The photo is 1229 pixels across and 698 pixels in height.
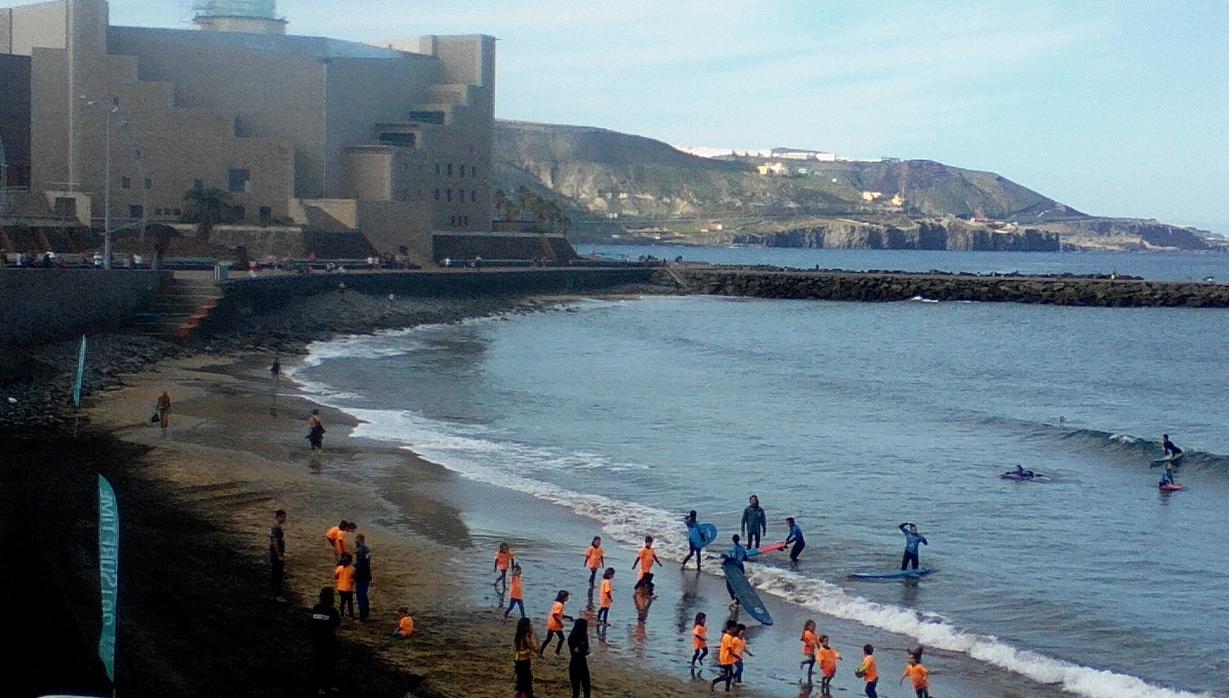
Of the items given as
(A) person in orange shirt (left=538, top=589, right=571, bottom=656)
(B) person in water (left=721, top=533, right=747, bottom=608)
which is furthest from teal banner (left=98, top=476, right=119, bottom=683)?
(B) person in water (left=721, top=533, right=747, bottom=608)

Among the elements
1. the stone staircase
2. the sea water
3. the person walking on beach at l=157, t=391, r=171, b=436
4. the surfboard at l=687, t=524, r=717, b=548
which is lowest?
the sea water

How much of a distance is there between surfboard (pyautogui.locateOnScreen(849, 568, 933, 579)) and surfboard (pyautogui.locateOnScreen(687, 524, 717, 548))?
2423 mm

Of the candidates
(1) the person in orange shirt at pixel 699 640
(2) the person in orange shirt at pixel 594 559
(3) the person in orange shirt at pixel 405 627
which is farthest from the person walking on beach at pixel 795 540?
(3) the person in orange shirt at pixel 405 627

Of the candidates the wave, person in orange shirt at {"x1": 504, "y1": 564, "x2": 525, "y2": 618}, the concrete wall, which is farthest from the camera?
the concrete wall

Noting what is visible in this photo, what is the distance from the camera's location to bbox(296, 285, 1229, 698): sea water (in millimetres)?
21172

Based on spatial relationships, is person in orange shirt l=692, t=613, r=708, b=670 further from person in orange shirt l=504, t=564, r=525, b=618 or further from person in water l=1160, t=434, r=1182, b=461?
person in water l=1160, t=434, r=1182, b=461

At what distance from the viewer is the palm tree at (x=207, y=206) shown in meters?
79.1

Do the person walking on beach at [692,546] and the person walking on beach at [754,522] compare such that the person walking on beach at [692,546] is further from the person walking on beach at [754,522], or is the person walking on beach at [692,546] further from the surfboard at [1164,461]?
the surfboard at [1164,461]

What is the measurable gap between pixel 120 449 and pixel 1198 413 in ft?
119

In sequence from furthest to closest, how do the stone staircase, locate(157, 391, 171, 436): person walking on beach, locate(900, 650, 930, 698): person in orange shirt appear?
1. the stone staircase
2. locate(157, 391, 171, 436): person walking on beach
3. locate(900, 650, 930, 698): person in orange shirt

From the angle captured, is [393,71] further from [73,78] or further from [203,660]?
[203,660]

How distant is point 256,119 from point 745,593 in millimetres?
74847

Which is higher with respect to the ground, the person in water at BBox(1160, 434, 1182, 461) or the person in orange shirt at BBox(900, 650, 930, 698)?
the person in water at BBox(1160, 434, 1182, 461)

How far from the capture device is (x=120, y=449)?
29469mm
